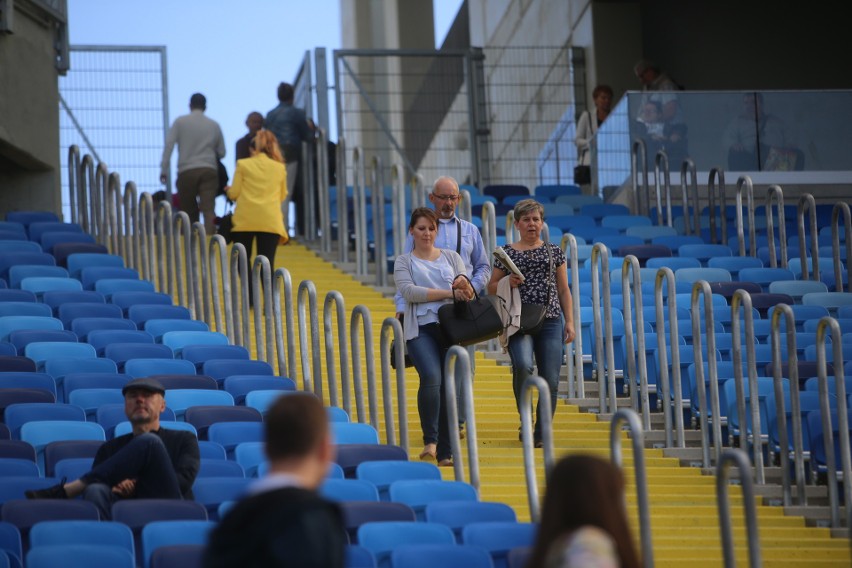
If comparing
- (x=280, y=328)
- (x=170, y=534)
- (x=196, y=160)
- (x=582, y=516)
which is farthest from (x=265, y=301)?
(x=582, y=516)

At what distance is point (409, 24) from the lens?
25.6 meters

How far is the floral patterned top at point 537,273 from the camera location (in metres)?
8.99

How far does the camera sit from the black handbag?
8.70 m

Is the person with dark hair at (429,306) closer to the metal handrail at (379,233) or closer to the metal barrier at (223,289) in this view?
the metal barrier at (223,289)

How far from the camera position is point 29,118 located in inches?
571

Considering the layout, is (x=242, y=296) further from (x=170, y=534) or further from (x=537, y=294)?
(x=170, y=534)

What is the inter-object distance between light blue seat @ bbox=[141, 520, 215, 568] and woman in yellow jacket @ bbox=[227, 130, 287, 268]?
18.1ft

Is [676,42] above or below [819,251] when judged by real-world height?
above

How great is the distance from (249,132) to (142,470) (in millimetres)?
8957

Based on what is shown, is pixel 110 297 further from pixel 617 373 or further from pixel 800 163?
pixel 800 163

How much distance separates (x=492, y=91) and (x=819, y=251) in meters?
7.70

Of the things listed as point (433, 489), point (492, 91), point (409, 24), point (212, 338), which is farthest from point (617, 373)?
point (409, 24)

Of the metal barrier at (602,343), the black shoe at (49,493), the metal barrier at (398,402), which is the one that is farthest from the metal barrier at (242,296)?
the black shoe at (49,493)

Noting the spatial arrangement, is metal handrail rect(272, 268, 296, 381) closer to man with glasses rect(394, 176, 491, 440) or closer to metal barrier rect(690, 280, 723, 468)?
man with glasses rect(394, 176, 491, 440)
